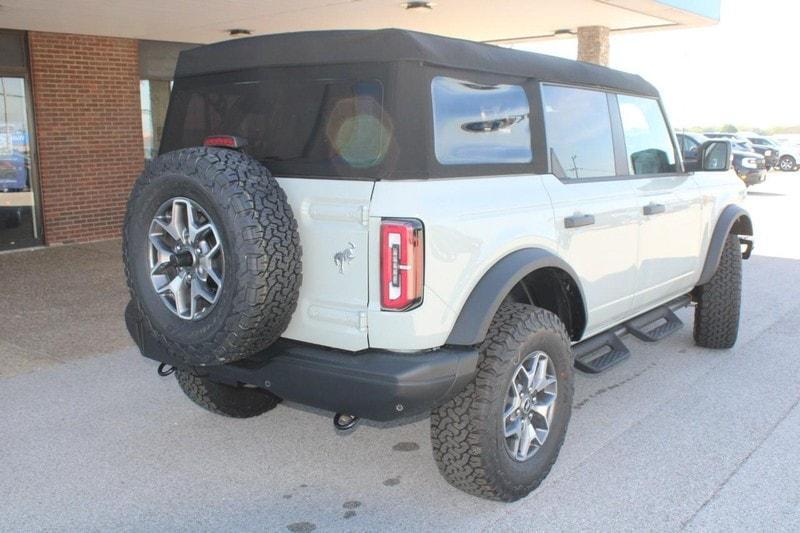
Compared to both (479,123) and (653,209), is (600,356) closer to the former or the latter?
(653,209)

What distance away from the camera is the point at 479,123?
140 inches

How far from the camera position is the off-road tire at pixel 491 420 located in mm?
3359

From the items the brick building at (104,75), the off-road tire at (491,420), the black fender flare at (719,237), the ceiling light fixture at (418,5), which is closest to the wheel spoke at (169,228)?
the off-road tire at (491,420)

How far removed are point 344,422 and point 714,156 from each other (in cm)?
350

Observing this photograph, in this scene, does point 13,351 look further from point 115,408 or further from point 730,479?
point 730,479

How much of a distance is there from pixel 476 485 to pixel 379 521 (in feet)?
1.51

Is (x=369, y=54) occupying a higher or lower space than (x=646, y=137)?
higher

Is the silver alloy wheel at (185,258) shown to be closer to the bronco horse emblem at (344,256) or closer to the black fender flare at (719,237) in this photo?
the bronco horse emblem at (344,256)

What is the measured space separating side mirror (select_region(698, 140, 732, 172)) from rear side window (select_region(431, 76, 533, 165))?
2.18 metres

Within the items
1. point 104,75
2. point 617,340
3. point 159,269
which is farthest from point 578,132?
point 104,75

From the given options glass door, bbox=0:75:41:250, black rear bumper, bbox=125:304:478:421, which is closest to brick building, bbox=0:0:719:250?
glass door, bbox=0:75:41:250

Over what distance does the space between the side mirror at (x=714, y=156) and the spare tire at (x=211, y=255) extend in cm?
348

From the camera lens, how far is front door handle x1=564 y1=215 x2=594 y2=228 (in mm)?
3881

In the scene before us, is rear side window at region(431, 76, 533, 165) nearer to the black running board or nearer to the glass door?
the black running board
